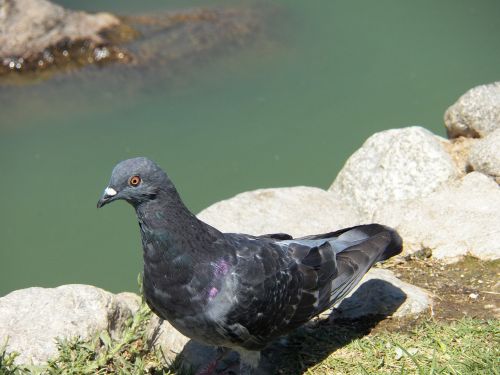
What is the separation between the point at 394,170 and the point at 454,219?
0.86 metres

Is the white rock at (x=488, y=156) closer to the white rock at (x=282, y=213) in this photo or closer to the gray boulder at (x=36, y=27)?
the white rock at (x=282, y=213)

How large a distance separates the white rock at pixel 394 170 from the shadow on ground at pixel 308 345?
146cm

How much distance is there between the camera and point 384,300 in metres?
4.99

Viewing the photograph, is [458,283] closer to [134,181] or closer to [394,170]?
[394,170]

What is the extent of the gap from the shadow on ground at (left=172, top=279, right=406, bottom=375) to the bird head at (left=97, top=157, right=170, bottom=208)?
1.29 m

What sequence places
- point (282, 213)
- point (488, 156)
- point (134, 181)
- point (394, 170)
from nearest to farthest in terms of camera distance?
point (134, 181) → point (282, 213) → point (488, 156) → point (394, 170)

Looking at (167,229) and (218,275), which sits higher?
(167,229)

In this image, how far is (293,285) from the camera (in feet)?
14.4

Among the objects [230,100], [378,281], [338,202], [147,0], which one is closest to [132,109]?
[230,100]

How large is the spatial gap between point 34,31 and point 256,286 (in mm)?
7787

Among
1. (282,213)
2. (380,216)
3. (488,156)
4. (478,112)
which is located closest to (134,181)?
(282,213)

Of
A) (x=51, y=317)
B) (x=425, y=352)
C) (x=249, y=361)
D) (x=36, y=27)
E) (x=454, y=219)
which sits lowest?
(x=425, y=352)

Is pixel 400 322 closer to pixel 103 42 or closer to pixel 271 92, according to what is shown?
pixel 271 92

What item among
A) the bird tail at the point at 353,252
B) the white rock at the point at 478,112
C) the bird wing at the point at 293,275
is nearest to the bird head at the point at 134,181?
the bird wing at the point at 293,275
